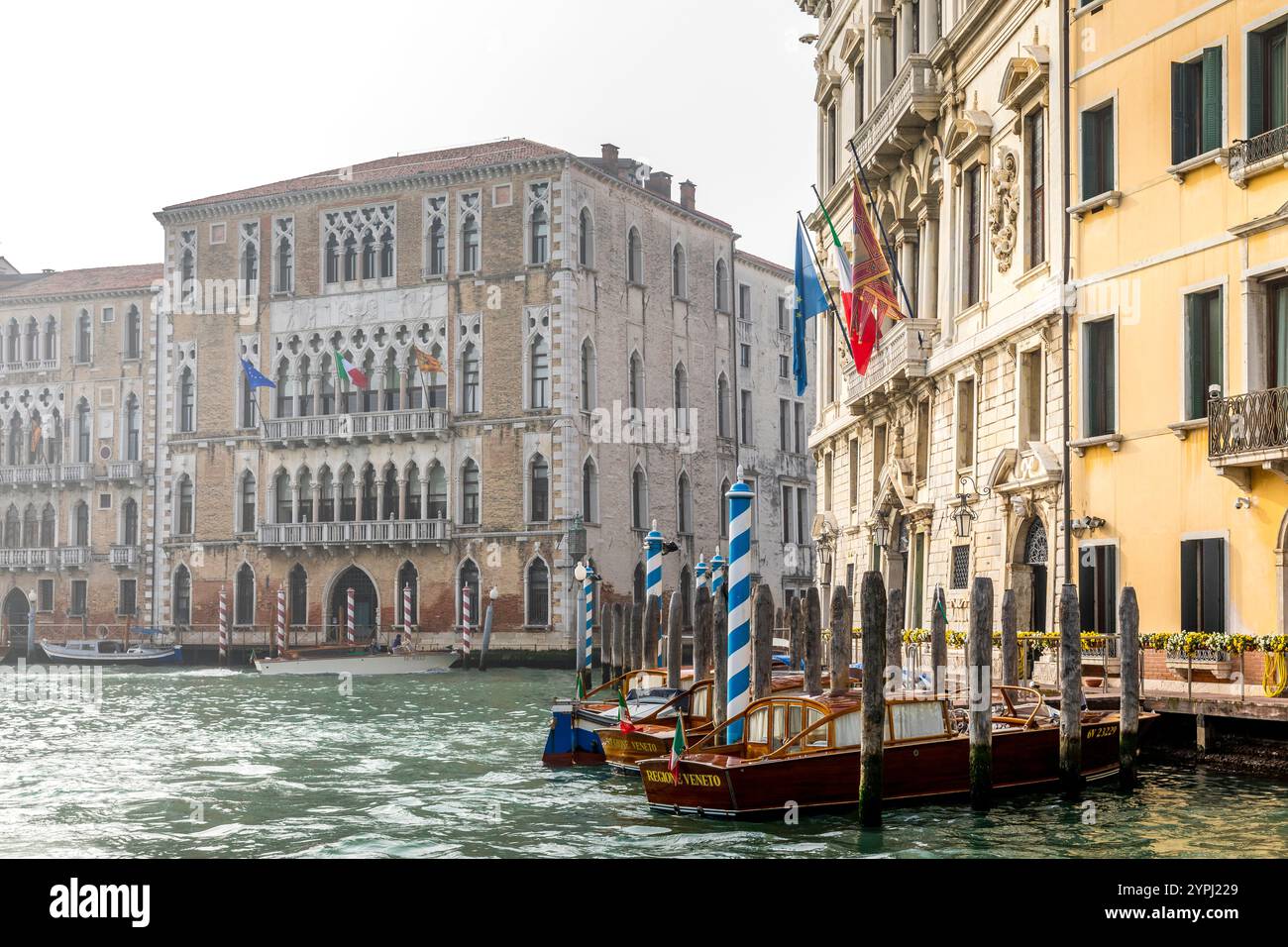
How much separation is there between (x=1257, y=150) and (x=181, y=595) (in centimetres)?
3379

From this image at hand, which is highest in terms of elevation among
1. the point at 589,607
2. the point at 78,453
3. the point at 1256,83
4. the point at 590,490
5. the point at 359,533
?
the point at 1256,83

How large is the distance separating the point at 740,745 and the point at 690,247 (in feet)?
105

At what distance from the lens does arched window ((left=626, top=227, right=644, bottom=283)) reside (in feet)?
136

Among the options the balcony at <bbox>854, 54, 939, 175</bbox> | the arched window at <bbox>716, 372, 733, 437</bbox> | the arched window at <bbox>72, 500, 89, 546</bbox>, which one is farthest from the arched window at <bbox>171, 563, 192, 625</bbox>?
the balcony at <bbox>854, 54, 939, 175</bbox>

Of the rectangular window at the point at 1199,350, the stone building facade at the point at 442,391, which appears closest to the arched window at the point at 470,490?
the stone building facade at the point at 442,391

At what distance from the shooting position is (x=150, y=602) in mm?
44250

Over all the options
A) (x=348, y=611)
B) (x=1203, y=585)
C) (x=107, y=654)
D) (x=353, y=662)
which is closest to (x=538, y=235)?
(x=348, y=611)

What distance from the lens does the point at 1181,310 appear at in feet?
53.5

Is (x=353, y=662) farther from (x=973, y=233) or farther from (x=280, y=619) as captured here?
(x=973, y=233)

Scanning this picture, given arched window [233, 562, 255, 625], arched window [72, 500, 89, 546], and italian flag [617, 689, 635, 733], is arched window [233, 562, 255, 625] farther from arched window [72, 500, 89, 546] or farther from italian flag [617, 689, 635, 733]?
italian flag [617, 689, 635, 733]

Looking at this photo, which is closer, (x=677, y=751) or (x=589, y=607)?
(x=677, y=751)

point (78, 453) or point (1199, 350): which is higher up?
point (78, 453)

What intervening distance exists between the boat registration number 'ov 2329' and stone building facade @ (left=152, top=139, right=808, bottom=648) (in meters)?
25.1
